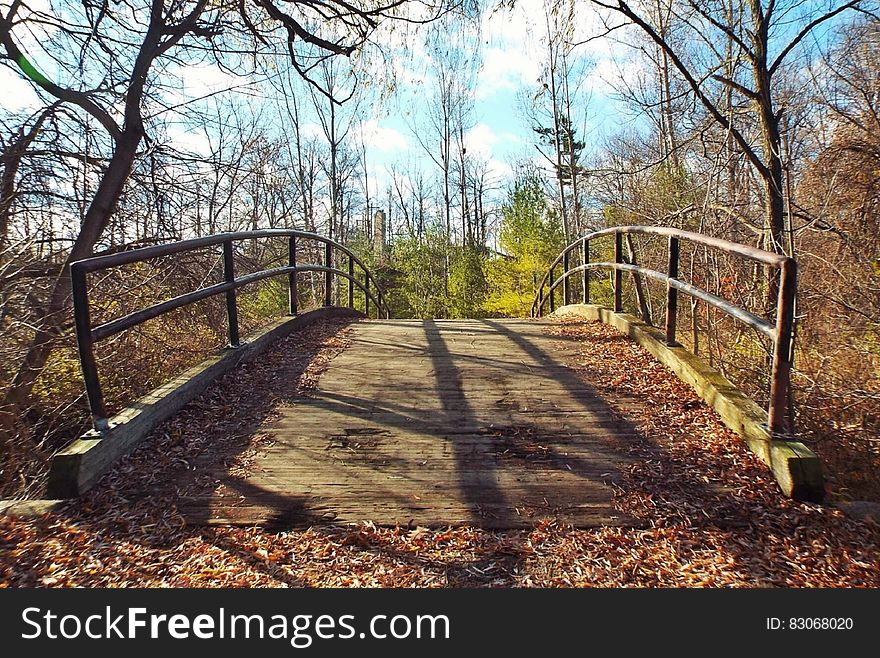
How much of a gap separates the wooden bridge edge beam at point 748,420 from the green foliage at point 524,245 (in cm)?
1948

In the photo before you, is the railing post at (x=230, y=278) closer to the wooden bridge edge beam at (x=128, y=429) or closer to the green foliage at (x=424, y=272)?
the wooden bridge edge beam at (x=128, y=429)

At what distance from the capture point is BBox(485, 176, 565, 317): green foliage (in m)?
24.7

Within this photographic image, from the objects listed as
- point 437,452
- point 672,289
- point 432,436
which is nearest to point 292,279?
point 432,436

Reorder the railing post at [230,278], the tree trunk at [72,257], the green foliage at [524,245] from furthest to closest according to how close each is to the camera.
A: the green foliage at [524,245], the tree trunk at [72,257], the railing post at [230,278]

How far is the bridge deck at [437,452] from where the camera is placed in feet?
9.71

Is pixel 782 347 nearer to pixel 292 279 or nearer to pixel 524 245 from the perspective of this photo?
pixel 292 279

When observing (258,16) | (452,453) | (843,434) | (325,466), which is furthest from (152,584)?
(258,16)

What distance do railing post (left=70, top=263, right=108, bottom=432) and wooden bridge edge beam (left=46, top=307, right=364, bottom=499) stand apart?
0.41ft

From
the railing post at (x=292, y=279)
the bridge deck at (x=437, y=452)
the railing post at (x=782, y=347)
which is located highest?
the railing post at (x=292, y=279)

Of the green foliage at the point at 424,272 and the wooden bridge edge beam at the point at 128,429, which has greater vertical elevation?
the green foliage at the point at 424,272

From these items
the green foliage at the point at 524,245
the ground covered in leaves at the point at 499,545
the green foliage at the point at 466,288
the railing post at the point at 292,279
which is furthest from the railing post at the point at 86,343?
the green foliage at the point at 466,288

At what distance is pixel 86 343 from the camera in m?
3.31

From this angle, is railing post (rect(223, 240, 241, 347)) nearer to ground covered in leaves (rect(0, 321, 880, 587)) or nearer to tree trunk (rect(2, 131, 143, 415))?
tree trunk (rect(2, 131, 143, 415))

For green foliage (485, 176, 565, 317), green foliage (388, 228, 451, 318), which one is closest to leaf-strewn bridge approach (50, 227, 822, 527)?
green foliage (485, 176, 565, 317)
